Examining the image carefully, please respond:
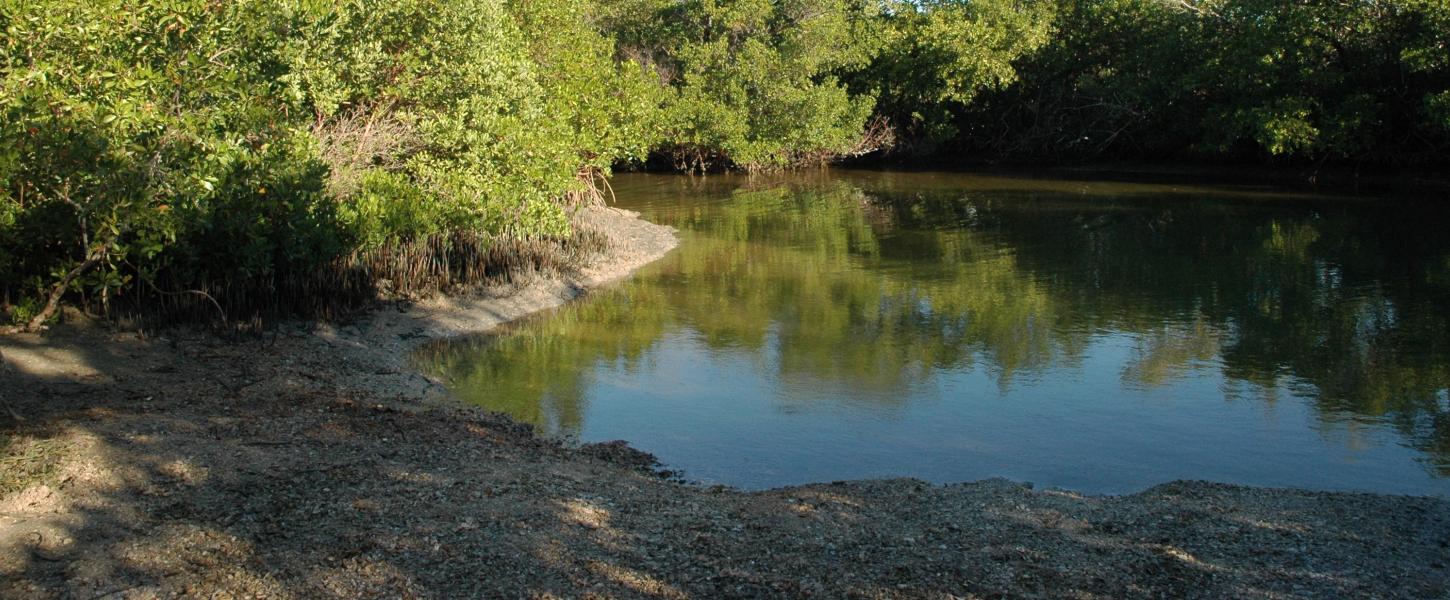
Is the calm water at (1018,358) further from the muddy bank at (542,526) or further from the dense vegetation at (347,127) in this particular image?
the dense vegetation at (347,127)

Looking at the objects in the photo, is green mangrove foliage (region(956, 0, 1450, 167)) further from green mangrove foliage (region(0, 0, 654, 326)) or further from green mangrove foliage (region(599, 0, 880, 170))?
green mangrove foliage (region(0, 0, 654, 326))

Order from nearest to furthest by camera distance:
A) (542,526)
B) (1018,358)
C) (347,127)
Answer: (542,526)
(1018,358)
(347,127)

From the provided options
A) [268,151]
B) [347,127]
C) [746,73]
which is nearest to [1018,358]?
[268,151]

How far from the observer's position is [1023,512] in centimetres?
586

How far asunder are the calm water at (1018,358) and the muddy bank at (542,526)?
1186 mm

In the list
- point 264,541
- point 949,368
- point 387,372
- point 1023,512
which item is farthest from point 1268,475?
point 387,372

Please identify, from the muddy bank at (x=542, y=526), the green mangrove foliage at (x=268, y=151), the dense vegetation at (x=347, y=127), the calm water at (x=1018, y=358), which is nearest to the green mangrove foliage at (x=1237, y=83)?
the dense vegetation at (x=347, y=127)

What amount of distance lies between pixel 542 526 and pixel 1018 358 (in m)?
6.39

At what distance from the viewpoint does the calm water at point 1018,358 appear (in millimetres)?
7820

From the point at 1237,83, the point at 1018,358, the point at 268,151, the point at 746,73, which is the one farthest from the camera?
the point at 746,73

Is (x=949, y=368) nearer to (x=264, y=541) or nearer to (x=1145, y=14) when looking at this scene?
(x=264, y=541)

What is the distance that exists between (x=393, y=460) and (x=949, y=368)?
17.9 ft

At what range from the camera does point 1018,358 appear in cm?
1065

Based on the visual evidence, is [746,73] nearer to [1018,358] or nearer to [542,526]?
[1018,358]
